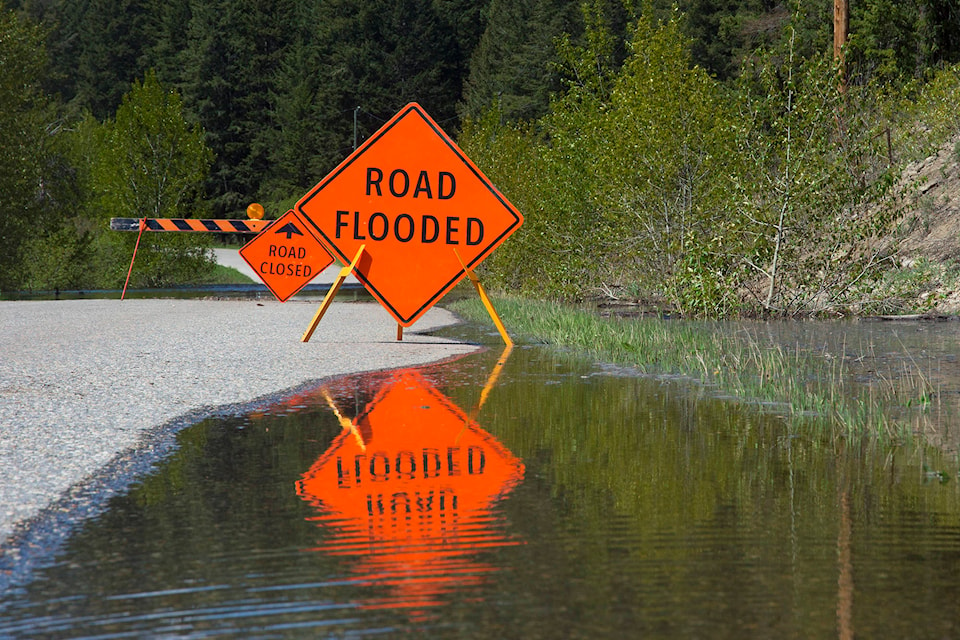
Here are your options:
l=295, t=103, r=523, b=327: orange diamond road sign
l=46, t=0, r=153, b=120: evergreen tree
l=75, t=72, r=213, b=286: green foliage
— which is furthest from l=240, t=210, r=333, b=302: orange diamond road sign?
l=46, t=0, r=153, b=120: evergreen tree

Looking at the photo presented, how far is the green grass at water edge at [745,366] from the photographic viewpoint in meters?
8.94

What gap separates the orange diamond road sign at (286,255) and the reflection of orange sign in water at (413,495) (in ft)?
51.2

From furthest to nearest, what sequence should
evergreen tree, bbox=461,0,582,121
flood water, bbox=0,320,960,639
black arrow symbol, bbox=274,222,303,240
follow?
1. evergreen tree, bbox=461,0,582,121
2. black arrow symbol, bbox=274,222,303,240
3. flood water, bbox=0,320,960,639

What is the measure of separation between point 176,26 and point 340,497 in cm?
9757

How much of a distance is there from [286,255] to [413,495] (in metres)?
19.4

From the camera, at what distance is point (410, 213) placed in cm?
1527

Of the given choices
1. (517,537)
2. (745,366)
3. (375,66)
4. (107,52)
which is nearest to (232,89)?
(375,66)

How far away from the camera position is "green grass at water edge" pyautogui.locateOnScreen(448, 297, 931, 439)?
352 inches

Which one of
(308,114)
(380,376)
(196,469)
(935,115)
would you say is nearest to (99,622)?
(196,469)

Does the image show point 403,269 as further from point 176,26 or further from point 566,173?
point 176,26

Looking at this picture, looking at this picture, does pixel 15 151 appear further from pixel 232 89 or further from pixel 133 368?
pixel 232 89

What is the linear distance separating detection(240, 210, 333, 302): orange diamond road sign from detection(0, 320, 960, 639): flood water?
1609 centimetres

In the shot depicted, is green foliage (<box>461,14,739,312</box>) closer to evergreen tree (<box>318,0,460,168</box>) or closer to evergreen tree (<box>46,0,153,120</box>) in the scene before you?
evergreen tree (<box>318,0,460,168</box>)

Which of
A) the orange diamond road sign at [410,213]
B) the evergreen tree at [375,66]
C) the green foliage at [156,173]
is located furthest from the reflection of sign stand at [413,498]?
the evergreen tree at [375,66]
